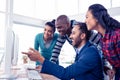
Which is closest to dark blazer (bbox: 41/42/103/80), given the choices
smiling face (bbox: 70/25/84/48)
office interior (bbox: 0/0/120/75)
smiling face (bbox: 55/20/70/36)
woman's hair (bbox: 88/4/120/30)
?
smiling face (bbox: 70/25/84/48)

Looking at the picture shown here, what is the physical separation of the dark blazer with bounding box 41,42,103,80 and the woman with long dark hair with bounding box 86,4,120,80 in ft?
0.67

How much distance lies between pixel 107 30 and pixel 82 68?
1.32ft

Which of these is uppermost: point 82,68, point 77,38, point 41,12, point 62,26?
point 41,12

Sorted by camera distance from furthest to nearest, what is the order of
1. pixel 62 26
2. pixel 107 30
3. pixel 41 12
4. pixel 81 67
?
1. pixel 41 12
2. pixel 62 26
3. pixel 107 30
4. pixel 81 67

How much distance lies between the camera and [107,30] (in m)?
1.57

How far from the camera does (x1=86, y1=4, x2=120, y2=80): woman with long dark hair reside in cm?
154

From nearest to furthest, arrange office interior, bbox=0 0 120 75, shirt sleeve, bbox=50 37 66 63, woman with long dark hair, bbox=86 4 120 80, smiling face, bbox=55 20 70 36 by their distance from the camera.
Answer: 1. woman with long dark hair, bbox=86 4 120 80
2. smiling face, bbox=55 20 70 36
3. shirt sleeve, bbox=50 37 66 63
4. office interior, bbox=0 0 120 75

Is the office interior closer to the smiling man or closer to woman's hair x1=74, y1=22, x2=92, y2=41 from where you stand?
woman's hair x1=74, y1=22, x2=92, y2=41

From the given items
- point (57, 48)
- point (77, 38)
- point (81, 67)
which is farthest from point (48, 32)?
point (81, 67)

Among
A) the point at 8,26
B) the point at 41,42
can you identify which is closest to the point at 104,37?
the point at 8,26

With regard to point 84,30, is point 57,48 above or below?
below

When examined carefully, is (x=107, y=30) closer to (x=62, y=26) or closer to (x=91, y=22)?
(x=91, y=22)

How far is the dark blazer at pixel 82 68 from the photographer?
4.39 ft

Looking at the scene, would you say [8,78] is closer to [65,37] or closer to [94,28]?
[94,28]
